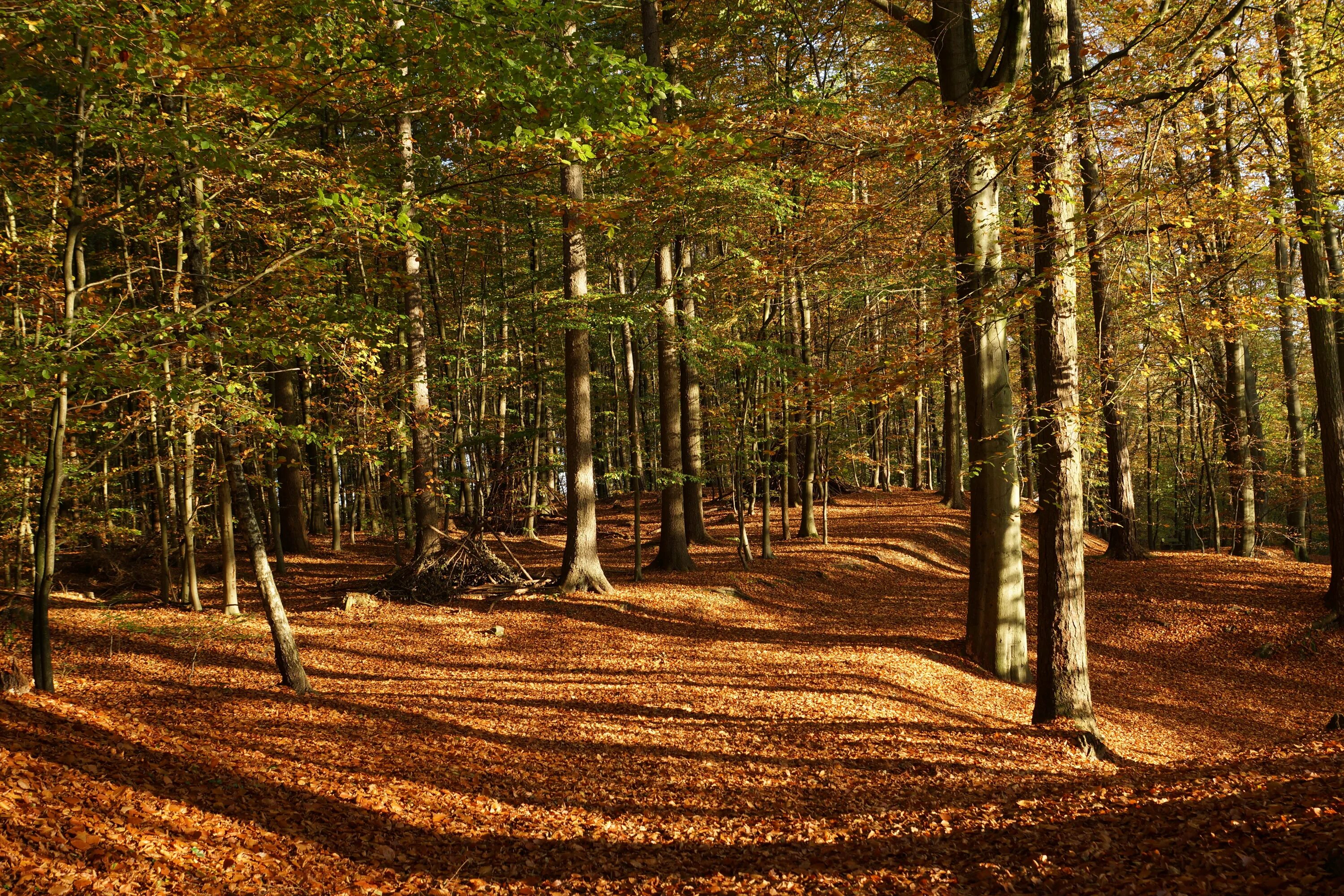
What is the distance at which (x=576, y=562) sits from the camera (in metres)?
13.6

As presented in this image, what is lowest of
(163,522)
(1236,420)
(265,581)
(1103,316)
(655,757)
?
(655,757)

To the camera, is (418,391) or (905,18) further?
(418,391)

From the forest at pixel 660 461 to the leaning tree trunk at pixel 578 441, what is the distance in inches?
3.1

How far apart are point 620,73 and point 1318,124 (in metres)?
9.16

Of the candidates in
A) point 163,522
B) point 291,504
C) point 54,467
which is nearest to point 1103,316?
point 54,467

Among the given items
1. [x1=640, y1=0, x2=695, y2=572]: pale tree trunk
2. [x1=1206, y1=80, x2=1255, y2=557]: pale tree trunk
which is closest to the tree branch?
[x1=1206, y1=80, x2=1255, y2=557]: pale tree trunk

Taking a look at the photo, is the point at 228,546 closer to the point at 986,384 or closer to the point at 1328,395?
the point at 986,384

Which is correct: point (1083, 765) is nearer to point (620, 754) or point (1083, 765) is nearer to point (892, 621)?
point (620, 754)

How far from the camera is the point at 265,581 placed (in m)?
7.69

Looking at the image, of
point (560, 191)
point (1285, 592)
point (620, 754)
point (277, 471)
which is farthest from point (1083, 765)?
point (277, 471)

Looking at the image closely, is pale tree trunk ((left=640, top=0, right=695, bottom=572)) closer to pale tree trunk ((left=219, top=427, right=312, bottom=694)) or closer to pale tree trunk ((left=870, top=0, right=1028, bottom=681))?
pale tree trunk ((left=870, top=0, right=1028, bottom=681))

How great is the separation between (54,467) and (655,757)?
5.81m

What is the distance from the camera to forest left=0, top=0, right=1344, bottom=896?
17.7ft

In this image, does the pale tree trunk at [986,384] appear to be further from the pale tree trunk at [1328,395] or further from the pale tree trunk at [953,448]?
the pale tree trunk at [953,448]
